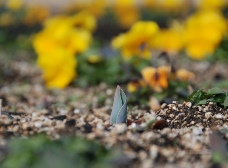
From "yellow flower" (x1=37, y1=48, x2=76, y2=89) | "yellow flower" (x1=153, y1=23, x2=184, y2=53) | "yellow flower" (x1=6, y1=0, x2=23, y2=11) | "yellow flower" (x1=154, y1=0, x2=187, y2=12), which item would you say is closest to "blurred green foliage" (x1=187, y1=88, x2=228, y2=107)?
"yellow flower" (x1=37, y1=48, x2=76, y2=89)

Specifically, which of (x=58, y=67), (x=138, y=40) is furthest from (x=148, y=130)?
(x=58, y=67)

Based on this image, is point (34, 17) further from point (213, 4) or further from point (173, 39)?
point (173, 39)

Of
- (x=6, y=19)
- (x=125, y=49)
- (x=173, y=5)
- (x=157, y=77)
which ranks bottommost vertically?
(x=157, y=77)

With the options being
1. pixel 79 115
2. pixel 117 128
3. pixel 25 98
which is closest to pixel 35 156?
pixel 117 128

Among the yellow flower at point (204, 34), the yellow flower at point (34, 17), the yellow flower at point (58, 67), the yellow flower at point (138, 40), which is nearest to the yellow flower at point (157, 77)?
the yellow flower at point (138, 40)

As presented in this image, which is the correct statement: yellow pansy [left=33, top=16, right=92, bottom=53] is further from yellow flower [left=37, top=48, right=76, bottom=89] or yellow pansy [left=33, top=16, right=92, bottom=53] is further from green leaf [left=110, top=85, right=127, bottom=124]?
green leaf [left=110, top=85, right=127, bottom=124]
